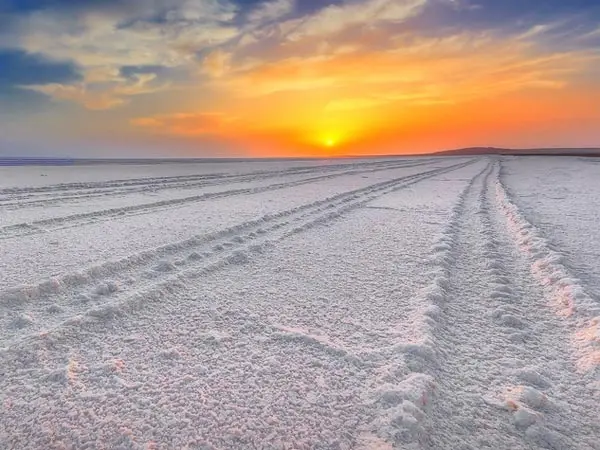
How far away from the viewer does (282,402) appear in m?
1.54

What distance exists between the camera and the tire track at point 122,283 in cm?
225

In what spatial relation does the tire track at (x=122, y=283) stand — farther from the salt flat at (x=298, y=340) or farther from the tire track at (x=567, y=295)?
the tire track at (x=567, y=295)

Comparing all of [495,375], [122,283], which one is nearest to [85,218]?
[122,283]

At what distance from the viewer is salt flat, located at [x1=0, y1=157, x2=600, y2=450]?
1.41 m

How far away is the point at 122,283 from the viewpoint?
2.78 m

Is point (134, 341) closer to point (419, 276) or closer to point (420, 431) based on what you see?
point (420, 431)

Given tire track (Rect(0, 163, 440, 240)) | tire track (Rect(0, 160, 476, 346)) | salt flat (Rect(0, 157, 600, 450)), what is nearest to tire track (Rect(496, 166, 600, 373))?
salt flat (Rect(0, 157, 600, 450))

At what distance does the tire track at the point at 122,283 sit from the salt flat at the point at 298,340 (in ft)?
0.05

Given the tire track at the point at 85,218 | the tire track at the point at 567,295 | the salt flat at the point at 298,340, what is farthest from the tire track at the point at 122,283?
the tire track at the point at 567,295

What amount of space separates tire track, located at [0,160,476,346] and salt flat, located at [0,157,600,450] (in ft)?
0.05

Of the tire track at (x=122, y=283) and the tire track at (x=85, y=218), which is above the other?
the tire track at (x=85, y=218)

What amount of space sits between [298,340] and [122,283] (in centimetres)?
147

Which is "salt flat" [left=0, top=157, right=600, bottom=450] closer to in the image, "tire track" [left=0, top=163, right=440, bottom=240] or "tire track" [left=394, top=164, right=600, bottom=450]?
"tire track" [left=394, top=164, right=600, bottom=450]

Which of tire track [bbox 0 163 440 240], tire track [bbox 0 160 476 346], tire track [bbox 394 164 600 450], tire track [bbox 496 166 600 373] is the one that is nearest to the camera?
tire track [bbox 394 164 600 450]
